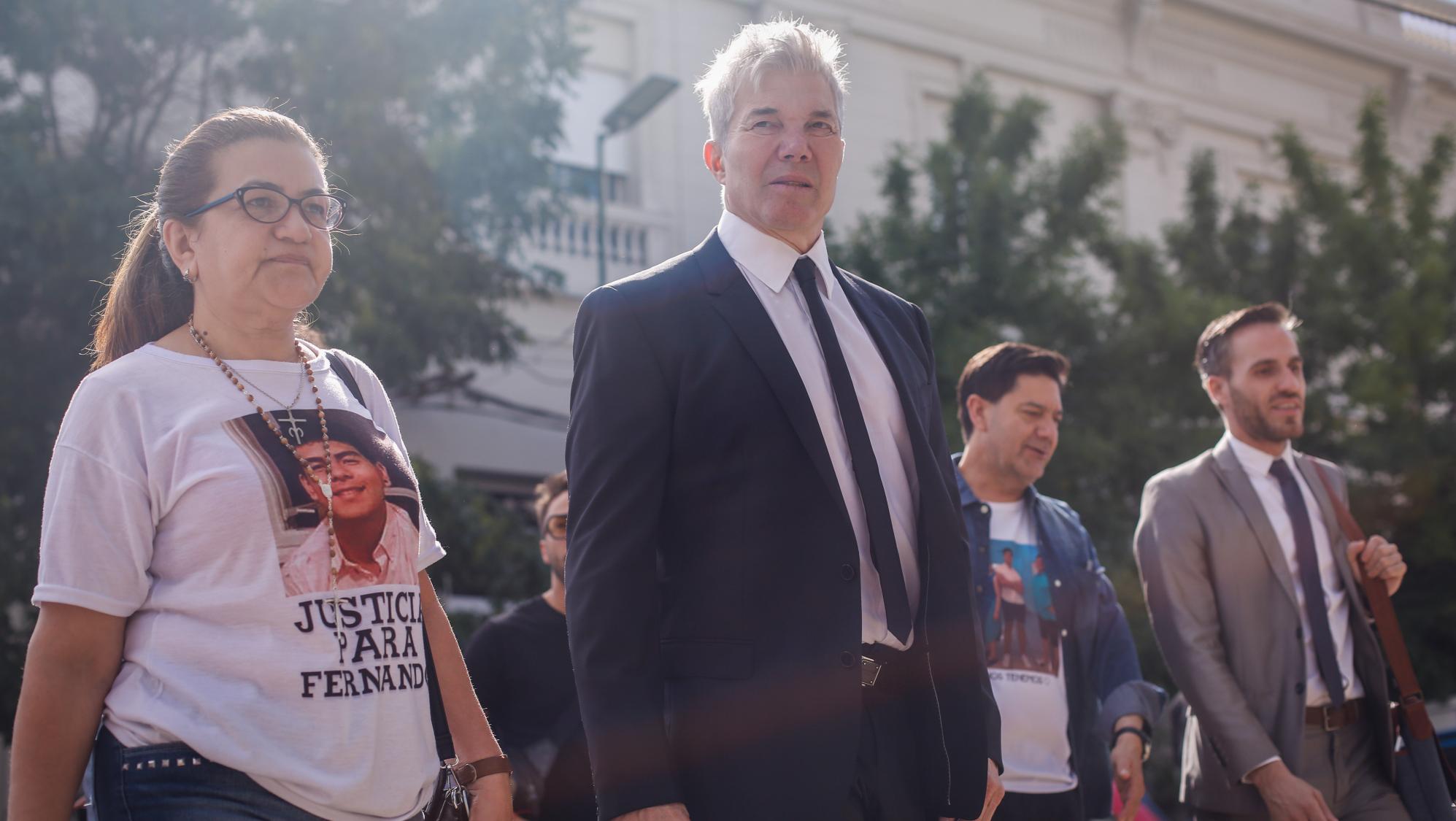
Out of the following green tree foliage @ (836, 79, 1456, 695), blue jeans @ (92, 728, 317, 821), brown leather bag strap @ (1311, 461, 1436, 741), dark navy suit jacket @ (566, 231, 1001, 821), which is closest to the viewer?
blue jeans @ (92, 728, 317, 821)

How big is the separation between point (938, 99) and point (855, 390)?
15.2 m

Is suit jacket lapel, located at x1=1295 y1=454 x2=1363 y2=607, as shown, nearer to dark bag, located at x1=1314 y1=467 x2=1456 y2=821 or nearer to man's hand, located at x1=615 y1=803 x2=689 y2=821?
dark bag, located at x1=1314 y1=467 x2=1456 y2=821

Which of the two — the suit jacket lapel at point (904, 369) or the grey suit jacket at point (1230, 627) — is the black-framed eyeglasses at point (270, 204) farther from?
the grey suit jacket at point (1230, 627)

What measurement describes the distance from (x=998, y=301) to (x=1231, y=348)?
21.7ft

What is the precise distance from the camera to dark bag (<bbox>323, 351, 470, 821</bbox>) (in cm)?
262

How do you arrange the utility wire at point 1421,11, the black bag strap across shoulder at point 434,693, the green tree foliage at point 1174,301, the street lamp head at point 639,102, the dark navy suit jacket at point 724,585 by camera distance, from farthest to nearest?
the street lamp head at point 639,102 < the green tree foliage at point 1174,301 < the utility wire at point 1421,11 < the black bag strap across shoulder at point 434,693 < the dark navy suit jacket at point 724,585

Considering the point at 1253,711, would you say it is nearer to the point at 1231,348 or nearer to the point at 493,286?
A: the point at 1231,348

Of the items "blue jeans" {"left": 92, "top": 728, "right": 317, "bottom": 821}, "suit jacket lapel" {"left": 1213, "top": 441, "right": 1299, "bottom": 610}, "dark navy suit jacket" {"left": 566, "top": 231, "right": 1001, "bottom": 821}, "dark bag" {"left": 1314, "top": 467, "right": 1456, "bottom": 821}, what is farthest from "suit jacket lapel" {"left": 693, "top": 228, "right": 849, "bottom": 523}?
A: "dark bag" {"left": 1314, "top": 467, "right": 1456, "bottom": 821}

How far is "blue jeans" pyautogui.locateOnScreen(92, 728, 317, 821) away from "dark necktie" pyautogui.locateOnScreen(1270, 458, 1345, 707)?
3392 mm

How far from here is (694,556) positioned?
2498 millimetres

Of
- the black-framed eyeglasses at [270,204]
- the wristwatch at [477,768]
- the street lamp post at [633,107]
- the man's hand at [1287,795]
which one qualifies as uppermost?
the street lamp post at [633,107]

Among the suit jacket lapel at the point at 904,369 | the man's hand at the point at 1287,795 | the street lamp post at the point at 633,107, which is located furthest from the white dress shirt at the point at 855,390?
the street lamp post at the point at 633,107

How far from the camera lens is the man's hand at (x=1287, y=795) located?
4066 millimetres

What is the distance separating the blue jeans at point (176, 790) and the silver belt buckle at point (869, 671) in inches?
40.9
